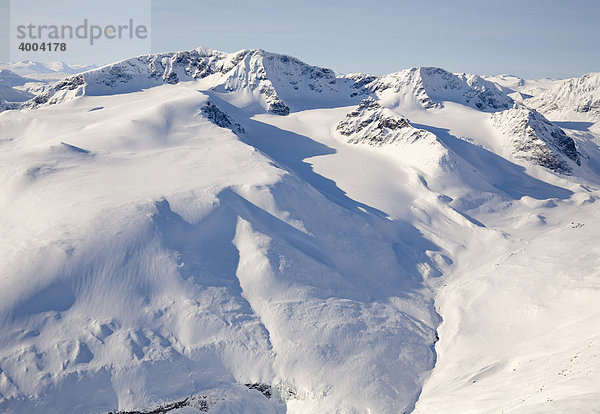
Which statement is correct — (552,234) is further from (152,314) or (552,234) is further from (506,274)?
(152,314)

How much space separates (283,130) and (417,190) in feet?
137

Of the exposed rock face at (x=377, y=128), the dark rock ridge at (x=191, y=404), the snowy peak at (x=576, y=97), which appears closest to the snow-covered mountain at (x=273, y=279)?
the dark rock ridge at (x=191, y=404)

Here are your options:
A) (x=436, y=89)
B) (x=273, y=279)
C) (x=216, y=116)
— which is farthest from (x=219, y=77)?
(x=273, y=279)

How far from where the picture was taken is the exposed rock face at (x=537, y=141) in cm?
8688

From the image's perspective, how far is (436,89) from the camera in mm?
131625

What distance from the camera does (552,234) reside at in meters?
58.8

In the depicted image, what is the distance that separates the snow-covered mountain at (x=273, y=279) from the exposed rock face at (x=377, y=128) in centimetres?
686

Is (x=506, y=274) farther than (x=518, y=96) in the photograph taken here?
No

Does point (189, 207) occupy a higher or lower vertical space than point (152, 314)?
Answer: higher

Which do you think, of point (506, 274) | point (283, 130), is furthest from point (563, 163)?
point (283, 130)

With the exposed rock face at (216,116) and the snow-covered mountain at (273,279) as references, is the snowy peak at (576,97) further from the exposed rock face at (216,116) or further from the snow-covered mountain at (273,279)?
the exposed rock face at (216,116)

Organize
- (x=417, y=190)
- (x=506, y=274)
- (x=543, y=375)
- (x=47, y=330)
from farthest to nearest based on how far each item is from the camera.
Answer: (x=417, y=190)
(x=506, y=274)
(x=47, y=330)
(x=543, y=375)

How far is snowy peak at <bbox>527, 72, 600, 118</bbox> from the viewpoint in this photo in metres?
155

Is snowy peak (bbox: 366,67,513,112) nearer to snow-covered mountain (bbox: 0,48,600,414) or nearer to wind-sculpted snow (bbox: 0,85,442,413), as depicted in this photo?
snow-covered mountain (bbox: 0,48,600,414)
